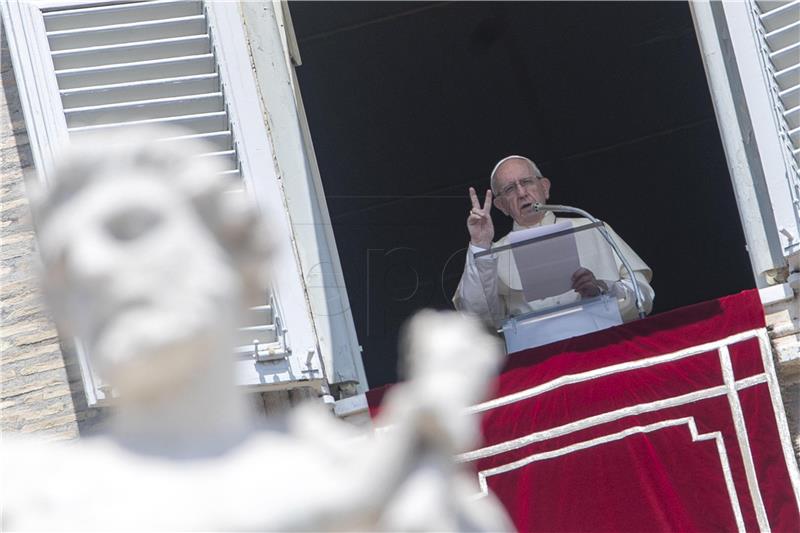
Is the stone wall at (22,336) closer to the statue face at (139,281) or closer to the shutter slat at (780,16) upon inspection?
the shutter slat at (780,16)

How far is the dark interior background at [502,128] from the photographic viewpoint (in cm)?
802

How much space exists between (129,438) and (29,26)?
3221mm

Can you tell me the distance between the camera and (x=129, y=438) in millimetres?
1642

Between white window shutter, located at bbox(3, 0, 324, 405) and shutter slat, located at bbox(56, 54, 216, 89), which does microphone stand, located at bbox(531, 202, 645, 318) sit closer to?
white window shutter, located at bbox(3, 0, 324, 405)

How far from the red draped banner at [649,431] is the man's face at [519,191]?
1303 millimetres

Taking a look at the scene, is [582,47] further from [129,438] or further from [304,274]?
[129,438]

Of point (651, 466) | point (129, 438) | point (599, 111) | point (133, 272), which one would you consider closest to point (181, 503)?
point (129, 438)

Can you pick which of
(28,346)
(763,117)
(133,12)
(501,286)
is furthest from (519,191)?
(28,346)

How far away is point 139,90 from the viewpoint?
15.2ft

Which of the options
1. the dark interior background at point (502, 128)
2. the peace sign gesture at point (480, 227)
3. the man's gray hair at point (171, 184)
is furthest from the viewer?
the dark interior background at point (502, 128)

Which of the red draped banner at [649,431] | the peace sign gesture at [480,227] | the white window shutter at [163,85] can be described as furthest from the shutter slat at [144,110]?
→ the peace sign gesture at [480,227]

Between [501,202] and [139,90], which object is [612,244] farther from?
[139,90]

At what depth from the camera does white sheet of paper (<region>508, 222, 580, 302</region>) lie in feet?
17.0

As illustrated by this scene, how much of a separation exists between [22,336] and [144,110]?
0.72 m
